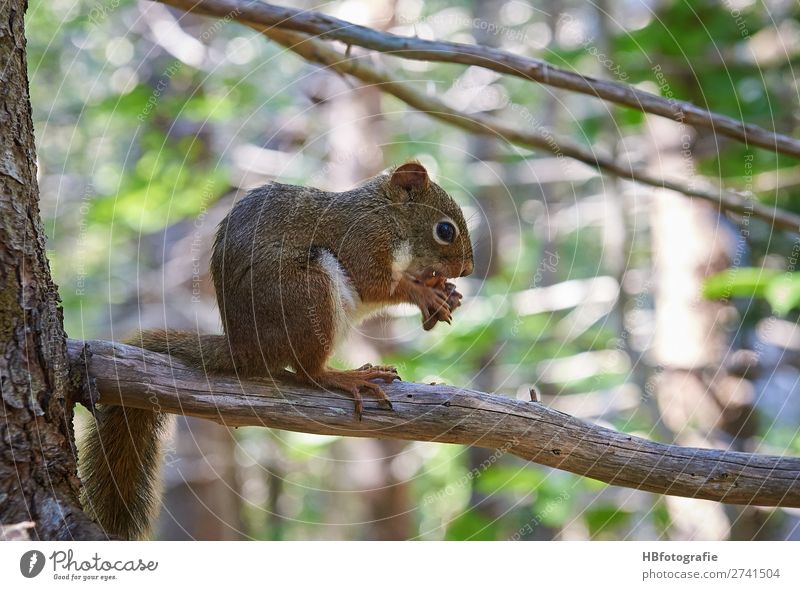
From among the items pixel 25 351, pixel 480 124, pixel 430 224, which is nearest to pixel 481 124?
pixel 480 124

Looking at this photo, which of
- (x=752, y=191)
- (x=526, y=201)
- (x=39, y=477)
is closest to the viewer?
(x=39, y=477)

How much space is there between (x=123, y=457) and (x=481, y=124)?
226 cm

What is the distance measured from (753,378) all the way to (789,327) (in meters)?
0.69

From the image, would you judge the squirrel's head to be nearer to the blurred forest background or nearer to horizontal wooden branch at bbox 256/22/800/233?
the blurred forest background

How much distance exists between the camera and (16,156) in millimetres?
2375

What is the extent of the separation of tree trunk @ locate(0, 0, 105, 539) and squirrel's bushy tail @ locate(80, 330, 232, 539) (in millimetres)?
432

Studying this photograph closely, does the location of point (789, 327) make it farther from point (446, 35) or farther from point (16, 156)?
point (16, 156)

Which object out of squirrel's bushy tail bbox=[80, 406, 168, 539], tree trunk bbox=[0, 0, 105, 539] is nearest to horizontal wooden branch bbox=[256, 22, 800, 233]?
tree trunk bbox=[0, 0, 105, 539]

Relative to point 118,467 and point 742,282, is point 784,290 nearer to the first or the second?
point 742,282

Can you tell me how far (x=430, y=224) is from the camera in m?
3.32

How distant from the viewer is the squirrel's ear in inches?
129

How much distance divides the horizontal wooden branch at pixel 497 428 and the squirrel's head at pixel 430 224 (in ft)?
2.23
